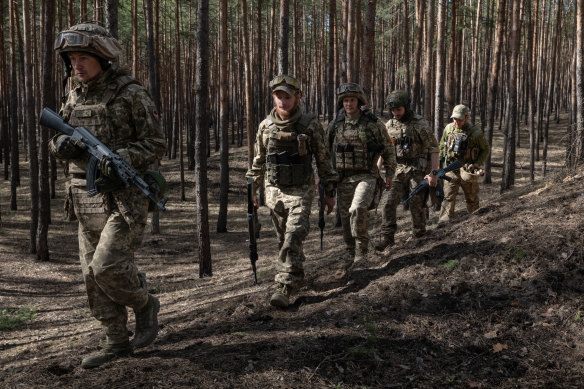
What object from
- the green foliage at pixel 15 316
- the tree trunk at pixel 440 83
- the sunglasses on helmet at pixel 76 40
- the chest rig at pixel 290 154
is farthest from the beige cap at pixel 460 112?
the green foliage at pixel 15 316

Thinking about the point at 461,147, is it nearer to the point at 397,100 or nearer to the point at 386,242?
the point at 397,100

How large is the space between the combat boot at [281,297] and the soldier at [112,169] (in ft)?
4.50

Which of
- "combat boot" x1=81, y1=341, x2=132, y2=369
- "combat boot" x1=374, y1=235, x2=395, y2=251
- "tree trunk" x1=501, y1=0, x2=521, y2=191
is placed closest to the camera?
"combat boot" x1=81, y1=341, x2=132, y2=369

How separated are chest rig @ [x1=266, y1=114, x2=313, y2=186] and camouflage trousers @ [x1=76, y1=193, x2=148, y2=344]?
175 centimetres

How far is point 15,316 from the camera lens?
26.6 ft

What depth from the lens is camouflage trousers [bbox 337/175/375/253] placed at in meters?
6.13

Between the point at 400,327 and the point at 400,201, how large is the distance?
3631mm

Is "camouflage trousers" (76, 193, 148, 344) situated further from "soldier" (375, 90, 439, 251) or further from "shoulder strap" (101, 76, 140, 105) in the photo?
"soldier" (375, 90, 439, 251)

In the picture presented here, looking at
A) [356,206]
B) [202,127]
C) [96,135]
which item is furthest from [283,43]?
[96,135]

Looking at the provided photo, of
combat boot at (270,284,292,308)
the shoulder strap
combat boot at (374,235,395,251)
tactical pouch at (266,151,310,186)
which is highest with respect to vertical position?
the shoulder strap

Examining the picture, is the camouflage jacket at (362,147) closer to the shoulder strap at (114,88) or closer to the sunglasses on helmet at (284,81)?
the sunglasses on helmet at (284,81)

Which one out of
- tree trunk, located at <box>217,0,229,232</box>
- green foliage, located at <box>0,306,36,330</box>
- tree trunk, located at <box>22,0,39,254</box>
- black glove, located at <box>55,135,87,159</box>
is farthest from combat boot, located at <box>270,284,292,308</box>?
tree trunk, located at <box>217,0,229,232</box>

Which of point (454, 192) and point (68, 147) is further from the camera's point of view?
point (454, 192)

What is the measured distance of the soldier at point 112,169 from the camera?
352cm
